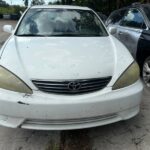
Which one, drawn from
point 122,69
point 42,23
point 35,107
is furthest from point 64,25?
point 35,107

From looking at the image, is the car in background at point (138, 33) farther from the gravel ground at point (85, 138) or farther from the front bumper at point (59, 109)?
the front bumper at point (59, 109)

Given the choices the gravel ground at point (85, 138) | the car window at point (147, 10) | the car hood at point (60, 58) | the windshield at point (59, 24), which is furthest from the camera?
the car window at point (147, 10)

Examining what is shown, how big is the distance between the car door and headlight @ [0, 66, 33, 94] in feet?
9.84

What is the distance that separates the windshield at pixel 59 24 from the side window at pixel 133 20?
95 centimetres

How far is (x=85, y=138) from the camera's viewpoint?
351 cm

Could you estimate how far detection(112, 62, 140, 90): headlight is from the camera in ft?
10.7

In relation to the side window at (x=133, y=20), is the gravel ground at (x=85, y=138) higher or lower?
lower

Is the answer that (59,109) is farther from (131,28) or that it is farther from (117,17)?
(117,17)

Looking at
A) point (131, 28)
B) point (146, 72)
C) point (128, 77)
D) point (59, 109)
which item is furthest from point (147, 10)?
point (59, 109)

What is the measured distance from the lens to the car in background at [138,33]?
5.27 m

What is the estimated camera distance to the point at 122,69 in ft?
11.1

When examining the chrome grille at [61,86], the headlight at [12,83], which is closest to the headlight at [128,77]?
the chrome grille at [61,86]

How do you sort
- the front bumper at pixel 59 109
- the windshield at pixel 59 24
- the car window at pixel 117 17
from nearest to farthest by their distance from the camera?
the front bumper at pixel 59 109 → the windshield at pixel 59 24 → the car window at pixel 117 17

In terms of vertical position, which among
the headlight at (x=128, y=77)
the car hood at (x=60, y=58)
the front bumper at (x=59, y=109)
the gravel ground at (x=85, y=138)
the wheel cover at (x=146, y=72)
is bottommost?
the wheel cover at (x=146, y=72)
